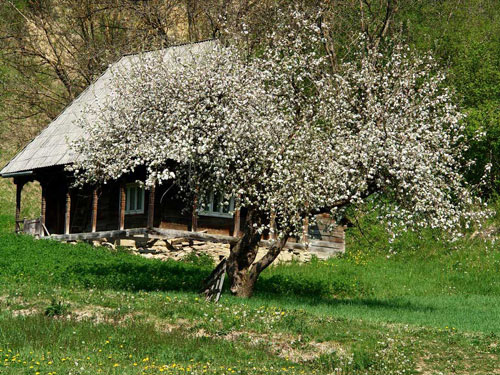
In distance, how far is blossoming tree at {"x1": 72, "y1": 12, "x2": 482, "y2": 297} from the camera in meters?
16.5

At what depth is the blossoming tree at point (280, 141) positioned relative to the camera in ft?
54.3

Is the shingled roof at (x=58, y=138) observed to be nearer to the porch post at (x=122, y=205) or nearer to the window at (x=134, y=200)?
the porch post at (x=122, y=205)

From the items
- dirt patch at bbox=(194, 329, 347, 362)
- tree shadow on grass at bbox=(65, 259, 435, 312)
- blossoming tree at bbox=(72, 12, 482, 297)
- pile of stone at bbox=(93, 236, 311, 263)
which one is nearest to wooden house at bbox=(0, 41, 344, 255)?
pile of stone at bbox=(93, 236, 311, 263)

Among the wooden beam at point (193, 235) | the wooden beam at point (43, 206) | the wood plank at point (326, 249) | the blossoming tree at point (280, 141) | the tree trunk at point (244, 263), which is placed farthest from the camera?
the wooden beam at point (43, 206)

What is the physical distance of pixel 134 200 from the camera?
97.4 feet

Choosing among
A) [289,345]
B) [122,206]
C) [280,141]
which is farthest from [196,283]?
[122,206]

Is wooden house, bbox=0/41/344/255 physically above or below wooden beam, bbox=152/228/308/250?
above

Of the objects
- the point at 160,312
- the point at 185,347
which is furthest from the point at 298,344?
the point at 160,312

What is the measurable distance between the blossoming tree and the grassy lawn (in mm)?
2432

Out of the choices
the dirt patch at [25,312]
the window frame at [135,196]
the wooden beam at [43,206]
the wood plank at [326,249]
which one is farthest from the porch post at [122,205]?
the dirt patch at [25,312]

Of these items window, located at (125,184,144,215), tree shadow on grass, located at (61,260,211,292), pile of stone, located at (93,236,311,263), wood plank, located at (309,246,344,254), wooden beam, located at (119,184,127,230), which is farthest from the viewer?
wood plank, located at (309,246,344,254)

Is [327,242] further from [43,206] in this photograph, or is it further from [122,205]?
[43,206]

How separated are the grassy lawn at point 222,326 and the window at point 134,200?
6398mm

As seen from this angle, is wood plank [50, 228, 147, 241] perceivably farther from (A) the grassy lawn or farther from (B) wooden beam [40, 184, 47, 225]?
(A) the grassy lawn
